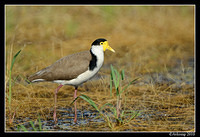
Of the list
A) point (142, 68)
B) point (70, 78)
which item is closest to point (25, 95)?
point (70, 78)

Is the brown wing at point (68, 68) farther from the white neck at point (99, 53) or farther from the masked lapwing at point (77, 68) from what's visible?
the white neck at point (99, 53)

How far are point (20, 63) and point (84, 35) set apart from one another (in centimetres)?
280

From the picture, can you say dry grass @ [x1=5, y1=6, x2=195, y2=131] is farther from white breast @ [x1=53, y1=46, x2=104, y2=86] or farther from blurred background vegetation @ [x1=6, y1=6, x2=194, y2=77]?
white breast @ [x1=53, y1=46, x2=104, y2=86]

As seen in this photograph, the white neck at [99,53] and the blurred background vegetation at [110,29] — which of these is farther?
the blurred background vegetation at [110,29]

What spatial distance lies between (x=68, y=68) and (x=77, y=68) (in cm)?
19

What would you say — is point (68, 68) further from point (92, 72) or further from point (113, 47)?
point (113, 47)

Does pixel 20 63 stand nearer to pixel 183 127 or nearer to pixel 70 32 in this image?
pixel 70 32

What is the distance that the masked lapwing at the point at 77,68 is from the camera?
6086mm

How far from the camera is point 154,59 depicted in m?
9.48

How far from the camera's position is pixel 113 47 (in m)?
10.3

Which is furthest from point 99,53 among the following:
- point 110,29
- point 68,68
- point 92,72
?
point 110,29

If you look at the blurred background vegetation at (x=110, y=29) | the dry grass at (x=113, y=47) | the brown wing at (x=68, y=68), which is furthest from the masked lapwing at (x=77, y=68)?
the blurred background vegetation at (x=110, y=29)

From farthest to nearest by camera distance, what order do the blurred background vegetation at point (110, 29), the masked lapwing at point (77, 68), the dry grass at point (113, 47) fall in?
the blurred background vegetation at point (110, 29) → the dry grass at point (113, 47) → the masked lapwing at point (77, 68)

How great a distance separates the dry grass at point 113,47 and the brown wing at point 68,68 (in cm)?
61
